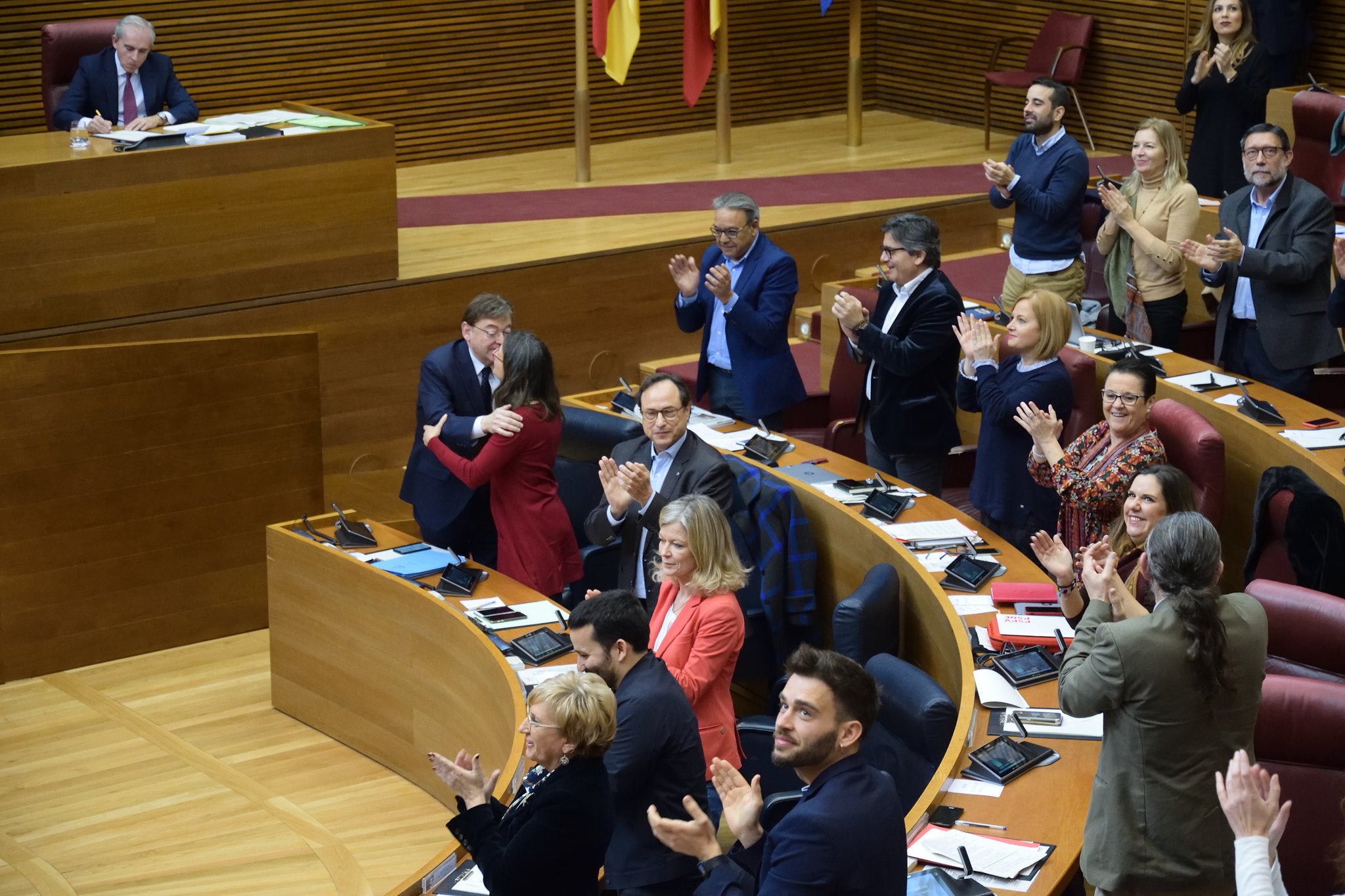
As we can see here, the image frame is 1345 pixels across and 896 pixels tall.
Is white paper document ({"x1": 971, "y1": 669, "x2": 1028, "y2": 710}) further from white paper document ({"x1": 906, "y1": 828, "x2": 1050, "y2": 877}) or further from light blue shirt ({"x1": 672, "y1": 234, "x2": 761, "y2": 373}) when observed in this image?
light blue shirt ({"x1": 672, "y1": 234, "x2": 761, "y2": 373})

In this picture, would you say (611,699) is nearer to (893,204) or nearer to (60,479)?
(60,479)

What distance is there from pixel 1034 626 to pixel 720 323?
2122 mm

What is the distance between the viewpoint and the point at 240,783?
220 inches

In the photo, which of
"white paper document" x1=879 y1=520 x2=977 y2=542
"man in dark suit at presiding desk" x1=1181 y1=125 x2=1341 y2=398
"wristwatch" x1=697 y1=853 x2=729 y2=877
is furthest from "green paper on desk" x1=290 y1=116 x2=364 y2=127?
"wristwatch" x1=697 y1=853 x2=729 y2=877

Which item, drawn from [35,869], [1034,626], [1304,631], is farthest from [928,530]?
[35,869]

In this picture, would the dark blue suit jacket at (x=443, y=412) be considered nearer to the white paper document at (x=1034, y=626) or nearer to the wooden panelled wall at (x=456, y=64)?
the white paper document at (x=1034, y=626)

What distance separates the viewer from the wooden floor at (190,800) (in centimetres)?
502

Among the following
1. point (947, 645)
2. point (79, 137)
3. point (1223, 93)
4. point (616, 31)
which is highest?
point (616, 31)

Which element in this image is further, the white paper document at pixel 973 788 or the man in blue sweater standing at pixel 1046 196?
the man in blue sweater standing at pixel 1046 196

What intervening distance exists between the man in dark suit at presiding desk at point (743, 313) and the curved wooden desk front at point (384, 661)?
127cm

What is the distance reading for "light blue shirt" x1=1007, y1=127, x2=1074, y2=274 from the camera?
6344 mm

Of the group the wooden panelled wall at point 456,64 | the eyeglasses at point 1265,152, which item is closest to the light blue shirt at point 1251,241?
the eyeglasses at point 1265,152

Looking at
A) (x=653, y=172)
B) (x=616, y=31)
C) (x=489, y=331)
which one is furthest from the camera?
(x=653, y=172)

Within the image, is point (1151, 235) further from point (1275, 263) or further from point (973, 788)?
point (973, 788)
